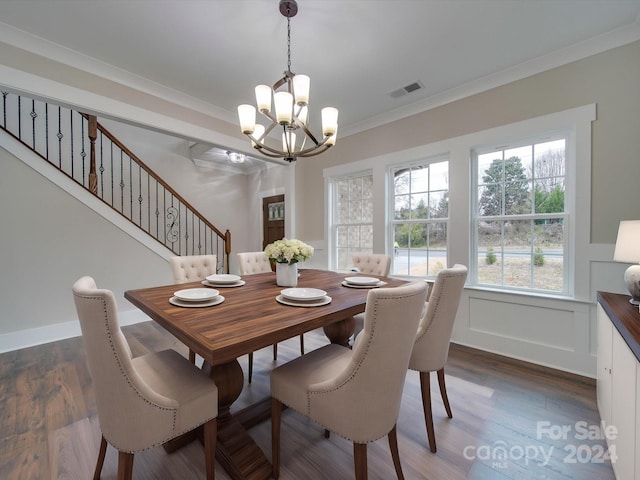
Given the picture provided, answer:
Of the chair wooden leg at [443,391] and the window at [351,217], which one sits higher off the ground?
the window at [351,217]

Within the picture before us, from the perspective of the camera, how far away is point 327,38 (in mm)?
2172

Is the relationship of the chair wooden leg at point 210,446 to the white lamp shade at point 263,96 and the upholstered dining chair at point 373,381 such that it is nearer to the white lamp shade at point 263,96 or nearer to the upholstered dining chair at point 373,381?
the upholstered dining chair at point 373,381

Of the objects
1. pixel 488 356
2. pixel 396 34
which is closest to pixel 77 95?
pixel 396 34

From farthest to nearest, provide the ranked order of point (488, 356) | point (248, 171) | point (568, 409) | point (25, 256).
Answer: point (248, 171) → point (25, 256) → point (488, 356) → point (568, 409)

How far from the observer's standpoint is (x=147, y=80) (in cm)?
273

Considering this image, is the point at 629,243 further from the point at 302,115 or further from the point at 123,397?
the point at 123,397

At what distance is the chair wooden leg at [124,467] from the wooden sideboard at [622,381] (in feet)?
6.17

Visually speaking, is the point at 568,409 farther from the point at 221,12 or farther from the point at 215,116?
the point at 215,116

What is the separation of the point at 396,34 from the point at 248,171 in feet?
16.0

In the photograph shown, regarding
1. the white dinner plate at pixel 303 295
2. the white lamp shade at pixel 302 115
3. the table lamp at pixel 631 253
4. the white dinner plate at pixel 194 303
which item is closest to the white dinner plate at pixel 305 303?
the white dinner plate at pixel 303 295

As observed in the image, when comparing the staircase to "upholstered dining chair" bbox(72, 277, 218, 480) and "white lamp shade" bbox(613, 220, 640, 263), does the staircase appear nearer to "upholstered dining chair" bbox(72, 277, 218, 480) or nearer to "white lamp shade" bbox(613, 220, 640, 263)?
"upholstered dining chair" bbox(72, 277, 218, 480)

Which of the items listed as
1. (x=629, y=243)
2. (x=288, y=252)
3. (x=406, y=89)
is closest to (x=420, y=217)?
(x=406, y=89)

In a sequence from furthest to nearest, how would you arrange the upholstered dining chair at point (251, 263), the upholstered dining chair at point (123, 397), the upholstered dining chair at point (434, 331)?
the upholstered dining chair at point (251, 263), the upholstered dining chair at point (434, 331), the upholstered dining chair at point (123, 397)

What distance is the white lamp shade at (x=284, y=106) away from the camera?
1710 mm
